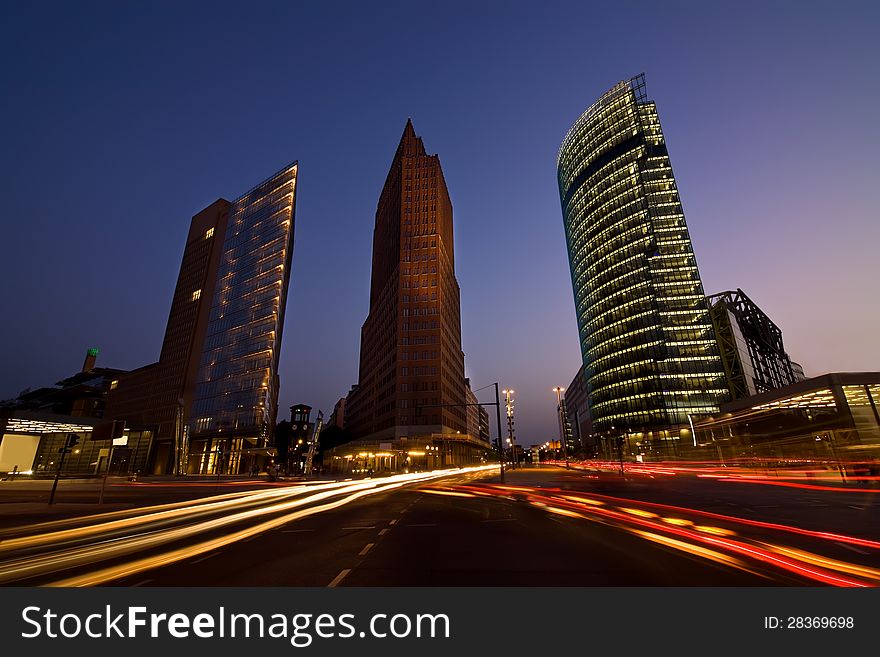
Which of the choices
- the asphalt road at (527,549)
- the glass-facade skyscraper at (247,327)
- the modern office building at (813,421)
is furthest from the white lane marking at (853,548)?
the glass-facade skyscraper at (247,327)

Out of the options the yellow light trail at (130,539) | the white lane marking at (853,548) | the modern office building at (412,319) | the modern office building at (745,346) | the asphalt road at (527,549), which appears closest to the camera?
the asphalt road at (527,549)

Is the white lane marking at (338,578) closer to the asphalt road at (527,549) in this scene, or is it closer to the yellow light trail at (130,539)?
the asphalt road at (527,549)

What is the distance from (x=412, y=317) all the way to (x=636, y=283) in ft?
211

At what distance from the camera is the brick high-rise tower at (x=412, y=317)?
3622 inches

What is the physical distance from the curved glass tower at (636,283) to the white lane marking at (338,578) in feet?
362

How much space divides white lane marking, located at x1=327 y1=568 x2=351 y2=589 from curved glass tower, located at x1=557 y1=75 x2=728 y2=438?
110305 millimetres

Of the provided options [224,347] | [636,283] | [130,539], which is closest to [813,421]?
[636,283]

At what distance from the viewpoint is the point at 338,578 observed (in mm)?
6680

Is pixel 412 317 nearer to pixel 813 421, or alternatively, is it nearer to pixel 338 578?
pixel 813 421

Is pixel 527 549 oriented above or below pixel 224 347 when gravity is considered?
below

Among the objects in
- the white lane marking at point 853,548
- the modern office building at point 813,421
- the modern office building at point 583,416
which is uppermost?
the modern office building at point 583,416
